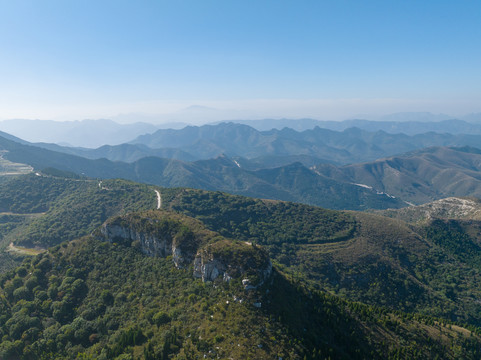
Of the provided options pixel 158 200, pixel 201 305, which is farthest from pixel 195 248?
pixel 158 200

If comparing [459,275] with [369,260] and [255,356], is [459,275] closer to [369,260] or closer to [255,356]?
[369,260]

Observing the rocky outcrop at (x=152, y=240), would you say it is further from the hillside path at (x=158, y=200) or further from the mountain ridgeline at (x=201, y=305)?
the hillside path at (x=158, y=200)

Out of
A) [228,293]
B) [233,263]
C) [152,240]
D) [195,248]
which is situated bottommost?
[228,293]

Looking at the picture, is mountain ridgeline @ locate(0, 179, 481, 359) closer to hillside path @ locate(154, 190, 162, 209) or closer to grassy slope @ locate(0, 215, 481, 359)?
grassy slope @ locate(0, 215, 481, 359)

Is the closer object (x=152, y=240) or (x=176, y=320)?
(x=176, y=320)

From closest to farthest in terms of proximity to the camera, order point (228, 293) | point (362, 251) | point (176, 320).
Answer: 1. point (176, 320)
2. point (228, 293)
3. point (362, 251)

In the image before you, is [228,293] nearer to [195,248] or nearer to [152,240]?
[195,248]

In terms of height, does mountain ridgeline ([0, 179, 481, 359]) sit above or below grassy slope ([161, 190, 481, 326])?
above

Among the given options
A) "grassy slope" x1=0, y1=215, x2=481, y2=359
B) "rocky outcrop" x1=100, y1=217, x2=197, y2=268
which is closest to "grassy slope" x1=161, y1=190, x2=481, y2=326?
"grassy slope" x1=0, y1=215, x2=481, y2=359
